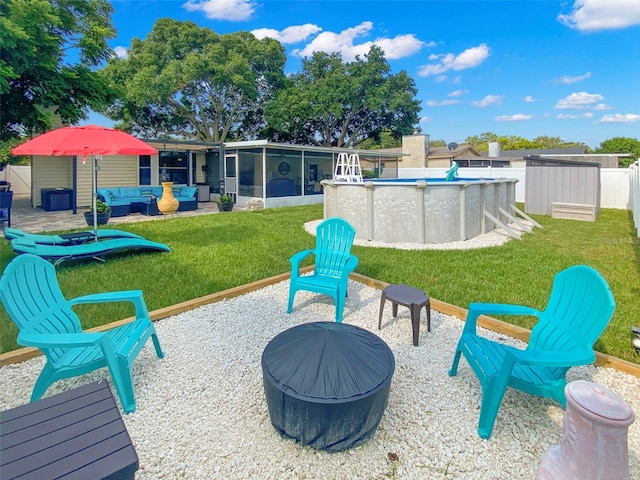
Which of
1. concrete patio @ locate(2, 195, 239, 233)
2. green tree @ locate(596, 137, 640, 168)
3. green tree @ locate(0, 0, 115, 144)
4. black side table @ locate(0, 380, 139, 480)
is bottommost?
black side table @ locate(0, 380, 139, 480)

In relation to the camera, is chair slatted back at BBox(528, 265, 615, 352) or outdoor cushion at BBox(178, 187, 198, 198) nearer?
chair slatted back at BBox(528, 265, 615, 352)

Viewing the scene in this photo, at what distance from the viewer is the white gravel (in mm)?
2043

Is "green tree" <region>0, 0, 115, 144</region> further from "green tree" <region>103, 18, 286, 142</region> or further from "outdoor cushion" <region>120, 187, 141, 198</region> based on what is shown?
"green tree" <region>103, 18, 286, 142</region>

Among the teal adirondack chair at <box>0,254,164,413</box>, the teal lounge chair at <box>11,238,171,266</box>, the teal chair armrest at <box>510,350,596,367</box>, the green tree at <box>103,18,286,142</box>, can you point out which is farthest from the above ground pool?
the green tree at <box>103,18,286,142</box>

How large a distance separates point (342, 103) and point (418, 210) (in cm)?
2024

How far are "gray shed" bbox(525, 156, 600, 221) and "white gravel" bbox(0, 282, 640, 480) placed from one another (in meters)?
9.88

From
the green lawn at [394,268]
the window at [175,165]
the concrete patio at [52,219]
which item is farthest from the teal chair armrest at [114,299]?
the window at [175,165]

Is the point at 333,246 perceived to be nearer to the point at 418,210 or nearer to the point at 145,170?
the point at 418,210

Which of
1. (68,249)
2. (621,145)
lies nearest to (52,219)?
(68,249)

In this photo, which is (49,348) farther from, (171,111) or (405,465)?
(171,111)

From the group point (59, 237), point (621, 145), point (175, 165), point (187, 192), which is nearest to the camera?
point (59, 237)

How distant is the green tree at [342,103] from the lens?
24312 mm

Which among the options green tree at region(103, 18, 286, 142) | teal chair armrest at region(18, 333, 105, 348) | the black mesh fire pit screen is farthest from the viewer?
green tree at region(103, 18, 286, 142)

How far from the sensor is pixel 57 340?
2281 mm
